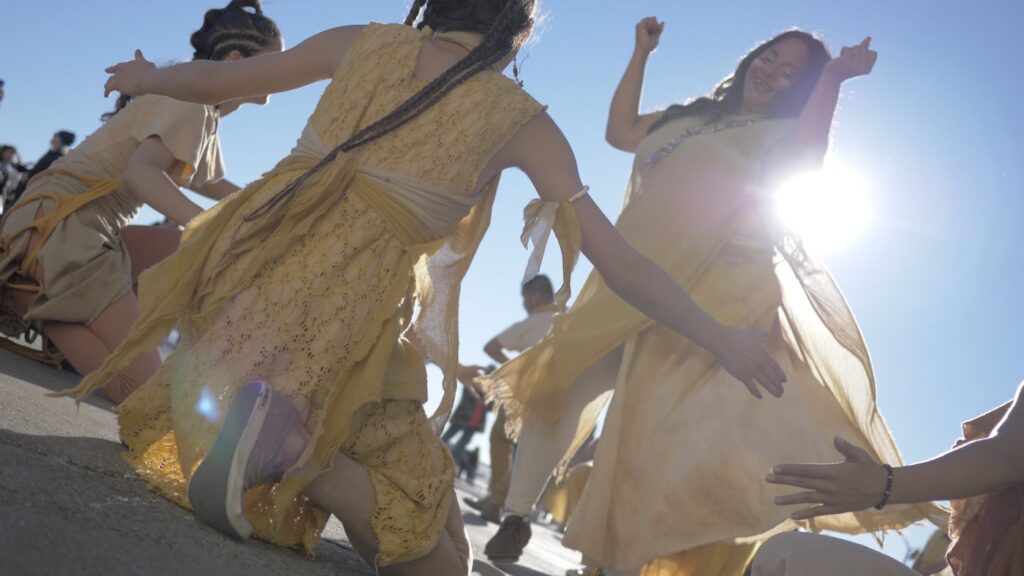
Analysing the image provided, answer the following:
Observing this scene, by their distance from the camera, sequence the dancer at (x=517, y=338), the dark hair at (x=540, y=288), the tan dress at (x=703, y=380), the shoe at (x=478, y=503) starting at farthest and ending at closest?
the shoe at (x=478, y=503) < the dark hair at (x=540, y=288) < the dancer at (x=517, y=338) < the tan dress at (x=703, y=380)

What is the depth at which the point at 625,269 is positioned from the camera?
→ 9.45 feet

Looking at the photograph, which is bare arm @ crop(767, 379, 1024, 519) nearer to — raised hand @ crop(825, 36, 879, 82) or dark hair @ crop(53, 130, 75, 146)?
raised hand @ crop(825, 36, 879, 82)

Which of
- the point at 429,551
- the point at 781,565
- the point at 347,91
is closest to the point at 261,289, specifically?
the point at 347,91

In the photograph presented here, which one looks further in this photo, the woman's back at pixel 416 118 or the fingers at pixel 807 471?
the woman's back at pixel 416 118

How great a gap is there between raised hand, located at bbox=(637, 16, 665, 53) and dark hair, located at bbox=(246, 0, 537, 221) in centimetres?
168

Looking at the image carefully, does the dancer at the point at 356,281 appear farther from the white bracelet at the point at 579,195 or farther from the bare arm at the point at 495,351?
the bare arm at the point at 495,351

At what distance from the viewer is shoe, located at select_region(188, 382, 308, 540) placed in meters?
2.35

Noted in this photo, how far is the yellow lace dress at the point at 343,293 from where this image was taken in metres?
2.62

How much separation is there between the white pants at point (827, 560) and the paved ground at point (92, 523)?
42.3 inches

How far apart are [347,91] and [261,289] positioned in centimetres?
57

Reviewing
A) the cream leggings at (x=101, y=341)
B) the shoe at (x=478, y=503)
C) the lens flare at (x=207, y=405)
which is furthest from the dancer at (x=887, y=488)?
the shoe at (x=478, y=503)

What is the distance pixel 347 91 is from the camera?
2803 millimetres

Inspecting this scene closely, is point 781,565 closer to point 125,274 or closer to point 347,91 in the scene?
point 347,91

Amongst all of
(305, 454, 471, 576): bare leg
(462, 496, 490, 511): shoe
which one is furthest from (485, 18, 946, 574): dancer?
(462, 496, 490, 511): shoe
